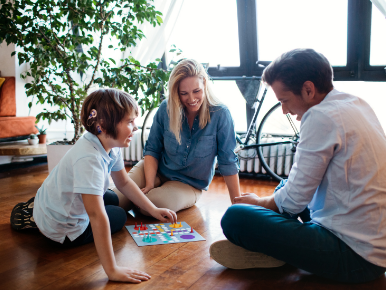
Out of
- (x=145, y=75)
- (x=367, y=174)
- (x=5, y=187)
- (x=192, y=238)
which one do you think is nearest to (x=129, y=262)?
(x=192, y=238)

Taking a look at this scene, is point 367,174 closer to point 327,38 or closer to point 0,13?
point 327,38

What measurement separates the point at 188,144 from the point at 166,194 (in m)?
0.31

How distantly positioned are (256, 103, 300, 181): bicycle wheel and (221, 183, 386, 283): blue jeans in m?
1.71

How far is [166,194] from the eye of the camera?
194 centimetres

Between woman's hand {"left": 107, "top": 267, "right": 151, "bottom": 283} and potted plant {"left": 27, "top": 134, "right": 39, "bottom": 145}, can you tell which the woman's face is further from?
potted plant {"left": 27, "top": 134, "right": 39, "bottom": 145}

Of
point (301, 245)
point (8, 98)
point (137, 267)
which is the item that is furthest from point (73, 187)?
point (8, 98)

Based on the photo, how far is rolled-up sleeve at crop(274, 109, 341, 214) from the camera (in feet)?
3.43

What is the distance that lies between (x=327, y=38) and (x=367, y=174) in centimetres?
224

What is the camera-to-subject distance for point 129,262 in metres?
1.38

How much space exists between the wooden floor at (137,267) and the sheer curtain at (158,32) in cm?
204

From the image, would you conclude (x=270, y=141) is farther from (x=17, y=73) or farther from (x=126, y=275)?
(x=17, y=73)

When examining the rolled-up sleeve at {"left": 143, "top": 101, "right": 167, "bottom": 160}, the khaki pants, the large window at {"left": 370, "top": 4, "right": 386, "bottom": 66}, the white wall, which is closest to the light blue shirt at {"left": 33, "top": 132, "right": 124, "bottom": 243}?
the khaki pants

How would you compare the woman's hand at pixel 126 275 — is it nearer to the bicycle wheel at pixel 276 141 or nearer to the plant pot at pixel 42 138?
the bicycle wheel at pixel 276 141

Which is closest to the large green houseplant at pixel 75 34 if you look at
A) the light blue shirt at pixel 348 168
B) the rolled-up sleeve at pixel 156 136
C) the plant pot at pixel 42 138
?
the rolled-up sleeve at pixel 156 136
